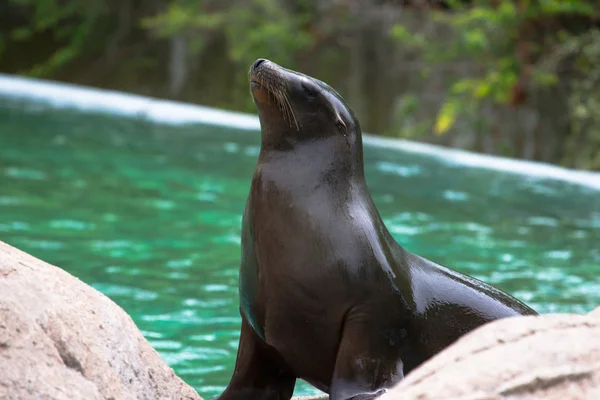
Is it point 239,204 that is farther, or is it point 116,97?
point 116,97

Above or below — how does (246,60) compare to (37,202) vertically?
above

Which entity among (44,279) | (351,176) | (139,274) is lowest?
(139,274)

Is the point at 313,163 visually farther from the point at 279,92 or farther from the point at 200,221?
the point at 200,221

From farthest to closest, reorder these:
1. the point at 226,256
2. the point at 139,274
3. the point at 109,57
A: 1. the point at 109,57
2. the point at 226,256
3. the point at 139,274

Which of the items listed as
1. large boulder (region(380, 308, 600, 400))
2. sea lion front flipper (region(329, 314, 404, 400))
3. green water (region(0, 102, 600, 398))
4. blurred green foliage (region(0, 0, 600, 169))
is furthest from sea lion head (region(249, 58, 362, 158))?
blurred green foliage (region(0, 0, 600, 169))

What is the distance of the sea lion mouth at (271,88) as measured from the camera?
2986 millimetres

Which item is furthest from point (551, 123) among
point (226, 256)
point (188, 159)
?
point (226, 256)

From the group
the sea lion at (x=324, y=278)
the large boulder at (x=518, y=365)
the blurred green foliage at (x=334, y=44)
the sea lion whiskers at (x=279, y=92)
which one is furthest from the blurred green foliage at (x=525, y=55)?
the large boulder at (x=518, y=365)

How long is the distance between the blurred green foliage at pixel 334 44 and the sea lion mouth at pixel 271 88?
924 centimetres

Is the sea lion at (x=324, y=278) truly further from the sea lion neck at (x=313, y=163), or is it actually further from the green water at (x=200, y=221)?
the green water at (x=200, y=221)

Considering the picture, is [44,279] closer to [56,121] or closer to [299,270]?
[299,270]

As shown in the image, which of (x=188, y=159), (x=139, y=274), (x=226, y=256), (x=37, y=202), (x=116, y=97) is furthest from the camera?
(x=116, y=97)

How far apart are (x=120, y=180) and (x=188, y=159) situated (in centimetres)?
155

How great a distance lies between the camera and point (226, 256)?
6.57 m
